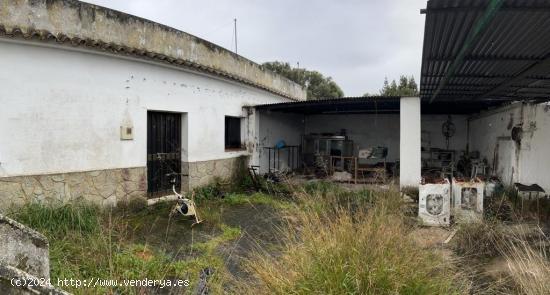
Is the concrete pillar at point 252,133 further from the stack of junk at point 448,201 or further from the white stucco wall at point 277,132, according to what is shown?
the stack of junk at point 448,201

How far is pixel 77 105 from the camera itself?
6719mm

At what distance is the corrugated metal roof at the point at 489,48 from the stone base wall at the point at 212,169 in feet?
18.7

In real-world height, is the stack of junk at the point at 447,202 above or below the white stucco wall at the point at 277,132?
below

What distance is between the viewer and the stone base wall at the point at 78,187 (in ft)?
19.1

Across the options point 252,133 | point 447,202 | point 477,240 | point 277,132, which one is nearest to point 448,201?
point 447,202

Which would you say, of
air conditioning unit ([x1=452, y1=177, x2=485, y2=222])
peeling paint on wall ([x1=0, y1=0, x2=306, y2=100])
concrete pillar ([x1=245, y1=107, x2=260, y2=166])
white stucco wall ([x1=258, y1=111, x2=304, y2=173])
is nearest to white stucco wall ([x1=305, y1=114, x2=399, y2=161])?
white stucco wall ([x1=258, y1=111, x2=304, y2=173])

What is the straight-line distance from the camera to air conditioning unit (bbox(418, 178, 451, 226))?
7309 millimetres

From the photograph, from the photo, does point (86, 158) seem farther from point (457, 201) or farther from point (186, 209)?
point (457, 201)

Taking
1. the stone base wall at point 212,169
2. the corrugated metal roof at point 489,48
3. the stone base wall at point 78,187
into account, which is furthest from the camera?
the stone base wall at point 212,169

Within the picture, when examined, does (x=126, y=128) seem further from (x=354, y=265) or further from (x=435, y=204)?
(x=435, y=204)

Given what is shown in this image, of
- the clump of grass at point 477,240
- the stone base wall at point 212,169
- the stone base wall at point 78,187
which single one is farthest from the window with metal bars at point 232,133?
the clump of grass at point 477,240

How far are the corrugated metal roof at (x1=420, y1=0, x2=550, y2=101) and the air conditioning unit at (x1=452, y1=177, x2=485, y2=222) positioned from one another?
90.1 inches

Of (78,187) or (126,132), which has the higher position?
(126,132)

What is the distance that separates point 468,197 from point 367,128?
29.1ft
